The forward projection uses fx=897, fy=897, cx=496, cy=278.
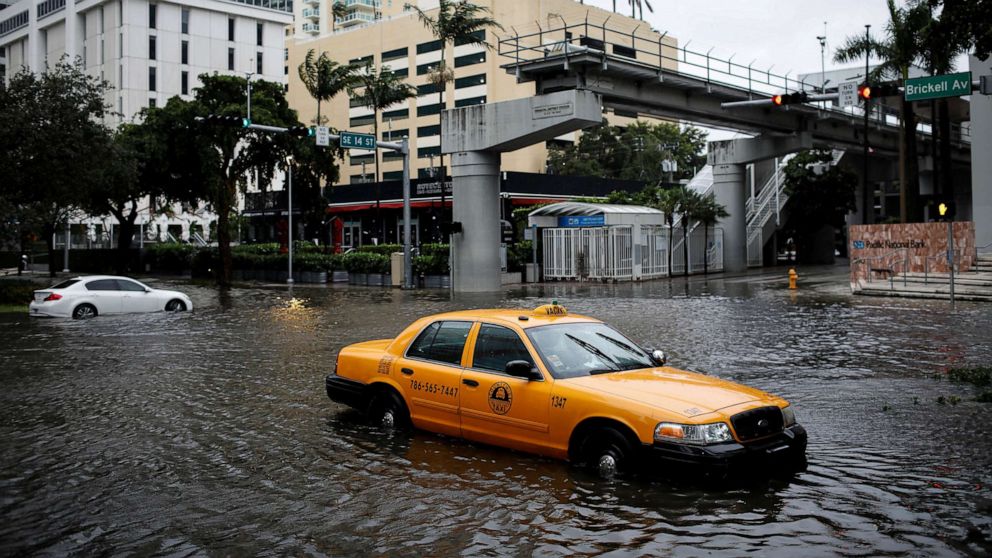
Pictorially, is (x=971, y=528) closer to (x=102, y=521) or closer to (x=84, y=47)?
(x=102, y=521)

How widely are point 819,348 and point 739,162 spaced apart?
32.5 m

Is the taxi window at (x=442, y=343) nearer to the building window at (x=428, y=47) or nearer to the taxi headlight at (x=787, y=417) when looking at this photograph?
the taxi headlight at (x=787, y=417)

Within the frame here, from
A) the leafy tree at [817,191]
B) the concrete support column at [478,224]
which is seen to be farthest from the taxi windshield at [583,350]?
the leafy tree at [817,191]

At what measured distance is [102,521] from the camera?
6.49m

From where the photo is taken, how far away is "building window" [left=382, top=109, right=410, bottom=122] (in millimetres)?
98125

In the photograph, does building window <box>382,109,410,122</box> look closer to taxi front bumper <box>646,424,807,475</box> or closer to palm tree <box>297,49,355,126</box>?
palm tree <box>297,49,355,126</box>

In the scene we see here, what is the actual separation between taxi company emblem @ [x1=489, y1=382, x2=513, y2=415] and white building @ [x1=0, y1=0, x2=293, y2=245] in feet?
273

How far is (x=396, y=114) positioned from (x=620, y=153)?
26.1m

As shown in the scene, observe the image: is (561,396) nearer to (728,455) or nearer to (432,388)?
(728,455)

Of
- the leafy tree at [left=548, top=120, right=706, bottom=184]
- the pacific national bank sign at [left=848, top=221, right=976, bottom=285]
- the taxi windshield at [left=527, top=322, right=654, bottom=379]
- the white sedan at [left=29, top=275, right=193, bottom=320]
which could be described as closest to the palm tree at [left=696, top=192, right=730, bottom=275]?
the pacific national bank sign at [left=848, top=221, right=976, bottom=285]

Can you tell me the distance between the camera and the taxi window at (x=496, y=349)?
8.20 metres

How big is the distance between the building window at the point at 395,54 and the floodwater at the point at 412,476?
277ft

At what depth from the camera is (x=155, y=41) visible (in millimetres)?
91750

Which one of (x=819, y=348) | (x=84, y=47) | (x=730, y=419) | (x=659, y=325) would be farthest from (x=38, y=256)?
(x=730, y=419)
